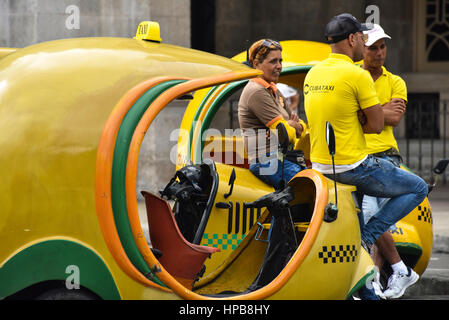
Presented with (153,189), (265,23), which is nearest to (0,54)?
(153,189)

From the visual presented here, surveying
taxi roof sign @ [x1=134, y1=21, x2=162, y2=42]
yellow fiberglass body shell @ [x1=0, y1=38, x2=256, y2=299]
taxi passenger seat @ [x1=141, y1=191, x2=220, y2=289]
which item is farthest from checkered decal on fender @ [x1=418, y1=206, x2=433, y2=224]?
yellow fiberglass body shell @ [x1=0, y1=38, x2=256, y2=299]

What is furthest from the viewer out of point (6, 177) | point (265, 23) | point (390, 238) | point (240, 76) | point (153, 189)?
point (265, 23)

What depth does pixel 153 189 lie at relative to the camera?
12.0 meters

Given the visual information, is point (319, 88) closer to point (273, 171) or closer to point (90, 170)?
point (273, 171)

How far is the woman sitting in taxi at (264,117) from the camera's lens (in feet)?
18.2

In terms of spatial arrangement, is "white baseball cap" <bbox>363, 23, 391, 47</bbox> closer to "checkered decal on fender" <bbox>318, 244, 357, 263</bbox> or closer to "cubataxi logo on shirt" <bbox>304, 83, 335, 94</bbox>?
"cubataxi logo on shirt" <bbox>304, 83, 335, 94</bbox>

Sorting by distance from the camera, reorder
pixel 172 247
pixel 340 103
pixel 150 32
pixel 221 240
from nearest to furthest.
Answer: pixel 150 32 → pixel 172 247 → pixel 340 103 → pixel 221 240

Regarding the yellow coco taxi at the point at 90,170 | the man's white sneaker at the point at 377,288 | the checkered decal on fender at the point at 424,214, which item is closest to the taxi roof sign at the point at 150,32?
the yellow coco taxi at the point at 90,170

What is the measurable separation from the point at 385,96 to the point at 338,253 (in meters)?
1.72

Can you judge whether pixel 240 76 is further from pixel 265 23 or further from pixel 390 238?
pixel 265 23

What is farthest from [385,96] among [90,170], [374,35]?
[90,170]

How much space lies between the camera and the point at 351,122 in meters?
4.75

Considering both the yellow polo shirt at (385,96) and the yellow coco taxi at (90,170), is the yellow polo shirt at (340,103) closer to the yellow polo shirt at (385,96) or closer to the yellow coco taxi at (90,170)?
the yellow coco taxi at (90,170)
